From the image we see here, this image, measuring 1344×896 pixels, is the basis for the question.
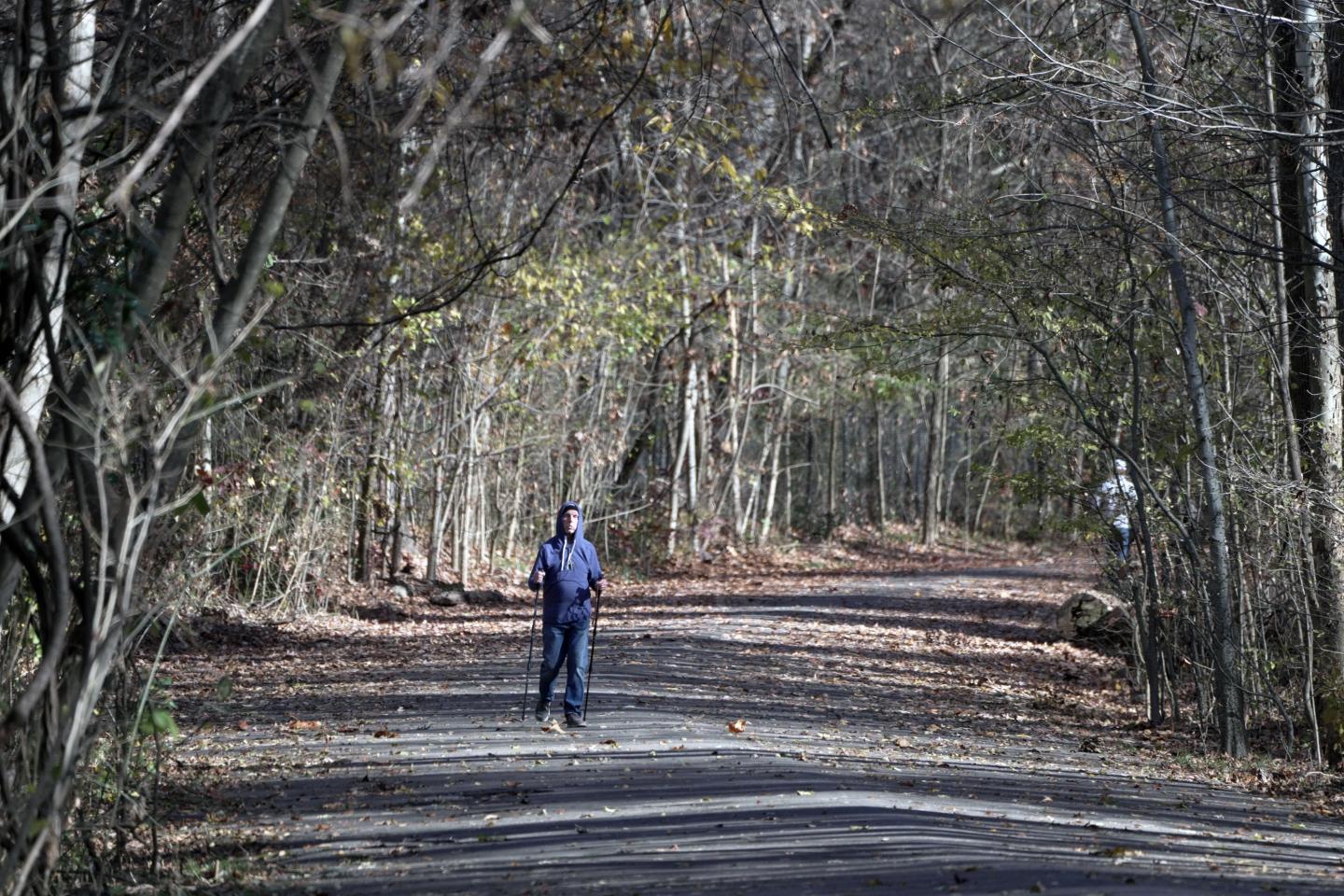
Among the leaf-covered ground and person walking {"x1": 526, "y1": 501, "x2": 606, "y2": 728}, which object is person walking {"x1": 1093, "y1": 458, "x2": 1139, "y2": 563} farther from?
person walking {"x1": 526, "y1": 501, "x2": 606, "y2": 728}

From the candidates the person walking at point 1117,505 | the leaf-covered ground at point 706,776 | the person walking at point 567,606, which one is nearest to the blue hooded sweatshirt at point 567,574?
the person walking at point 567,606

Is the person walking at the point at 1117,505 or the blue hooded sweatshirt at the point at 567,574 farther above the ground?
the person walking at the point at 1117,505

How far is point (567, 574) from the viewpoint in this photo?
1184 cm

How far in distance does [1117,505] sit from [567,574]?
5671 mm

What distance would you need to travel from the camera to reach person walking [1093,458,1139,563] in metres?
13.9

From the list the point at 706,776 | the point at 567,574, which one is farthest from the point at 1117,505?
the point at 706,776

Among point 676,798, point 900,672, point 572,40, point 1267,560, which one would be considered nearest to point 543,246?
point 900,672

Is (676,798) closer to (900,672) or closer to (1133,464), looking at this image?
(1133,464)

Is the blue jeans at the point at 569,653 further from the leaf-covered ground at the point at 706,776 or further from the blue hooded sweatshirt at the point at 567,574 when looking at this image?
the leaf-covered ground at the point at 706,776

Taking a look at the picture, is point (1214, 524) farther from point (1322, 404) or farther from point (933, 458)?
point (933, 458)

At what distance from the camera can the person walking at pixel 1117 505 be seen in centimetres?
1386

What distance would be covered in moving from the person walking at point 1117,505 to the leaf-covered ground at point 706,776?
5.89 feet

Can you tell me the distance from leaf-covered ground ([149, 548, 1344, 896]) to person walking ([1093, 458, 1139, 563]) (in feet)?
5.89

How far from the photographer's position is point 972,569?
3281 centimetres
